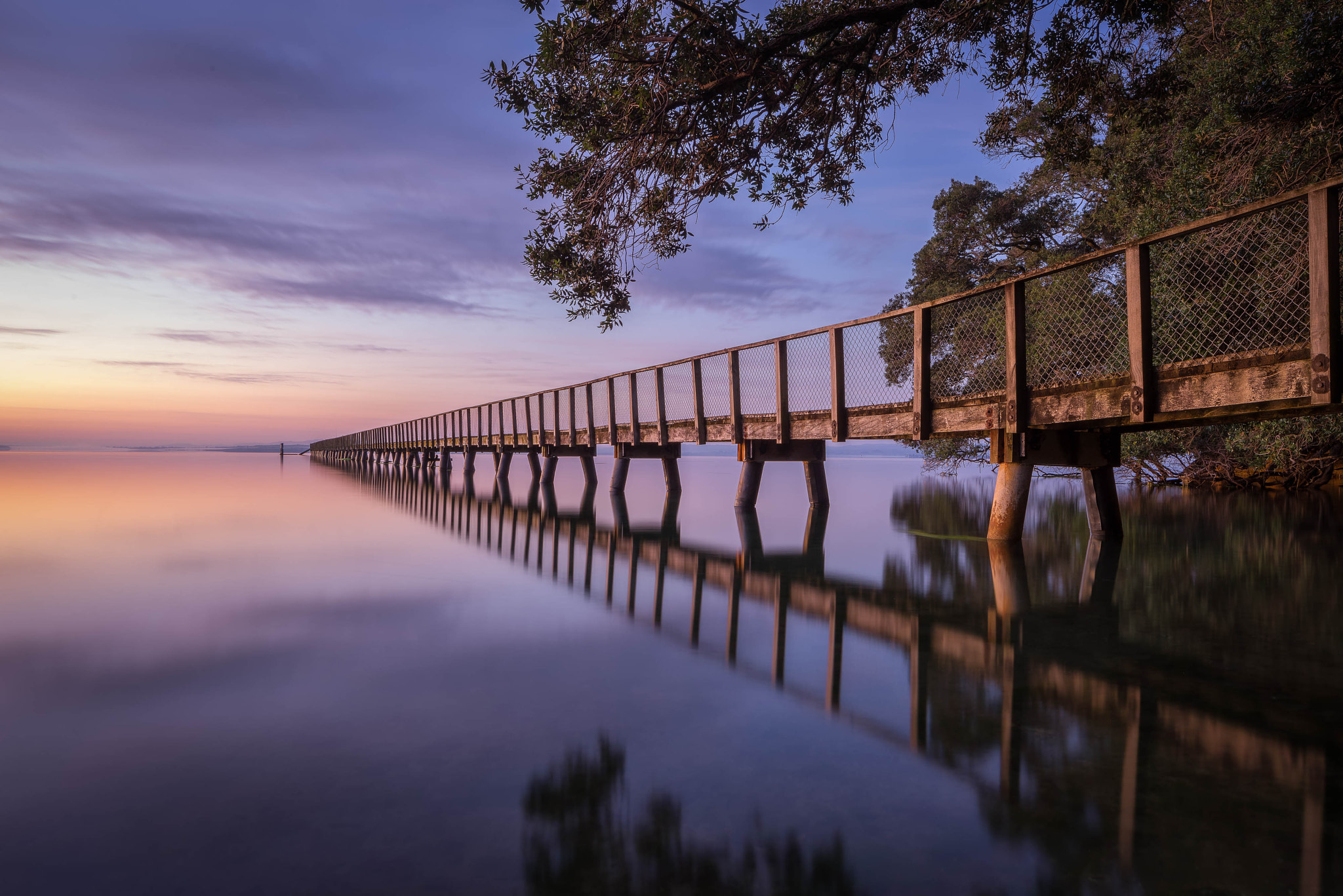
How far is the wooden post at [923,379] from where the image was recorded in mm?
9078

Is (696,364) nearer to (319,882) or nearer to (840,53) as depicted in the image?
(840,53)

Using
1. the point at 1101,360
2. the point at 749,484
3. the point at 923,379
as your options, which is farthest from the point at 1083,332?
the point at 749,484

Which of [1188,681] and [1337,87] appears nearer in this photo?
[1188,681]

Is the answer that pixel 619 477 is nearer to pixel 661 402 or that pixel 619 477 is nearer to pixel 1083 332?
pixel 661 402

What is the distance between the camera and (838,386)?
34.7 feet

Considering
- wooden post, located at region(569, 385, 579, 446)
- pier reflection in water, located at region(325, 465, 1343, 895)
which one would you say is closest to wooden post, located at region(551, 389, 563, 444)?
wooden post, located at region(569, 385, 579, 446)

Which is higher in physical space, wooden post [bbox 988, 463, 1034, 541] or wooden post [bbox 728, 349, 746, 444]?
wooden post [bbox 728, 349, 746, 444]

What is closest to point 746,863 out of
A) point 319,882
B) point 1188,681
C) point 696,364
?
point 319,882

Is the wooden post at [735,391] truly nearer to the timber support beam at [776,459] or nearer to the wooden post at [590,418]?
the timber support beam at [776,459]

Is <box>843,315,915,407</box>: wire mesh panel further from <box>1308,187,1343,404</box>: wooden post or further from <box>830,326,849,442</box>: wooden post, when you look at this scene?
<box>1308,187,1343,404</box>: wooden post

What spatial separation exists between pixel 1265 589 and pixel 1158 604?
1.44 metres

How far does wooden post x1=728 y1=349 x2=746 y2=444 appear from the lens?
13.0 m

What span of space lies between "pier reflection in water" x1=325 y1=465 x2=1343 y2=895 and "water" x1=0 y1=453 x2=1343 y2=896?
0.02 m

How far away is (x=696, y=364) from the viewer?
14141mm
